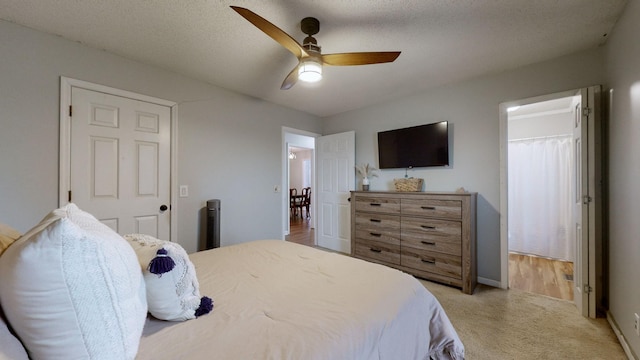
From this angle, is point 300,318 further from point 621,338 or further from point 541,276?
point 541,276

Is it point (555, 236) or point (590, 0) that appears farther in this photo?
point (555, 236)

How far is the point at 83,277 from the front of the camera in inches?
23.5

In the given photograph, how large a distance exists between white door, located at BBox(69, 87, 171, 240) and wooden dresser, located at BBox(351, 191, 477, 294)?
7.96 feet

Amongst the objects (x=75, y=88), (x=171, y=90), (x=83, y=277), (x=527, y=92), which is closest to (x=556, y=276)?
(x=527, y=92)

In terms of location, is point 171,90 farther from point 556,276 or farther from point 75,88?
point 556,276

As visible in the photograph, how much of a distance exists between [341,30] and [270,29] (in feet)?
2.25

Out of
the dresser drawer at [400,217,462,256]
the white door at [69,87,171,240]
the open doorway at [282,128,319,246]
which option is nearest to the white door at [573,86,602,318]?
the dresser drawer at [400,217,462,256]

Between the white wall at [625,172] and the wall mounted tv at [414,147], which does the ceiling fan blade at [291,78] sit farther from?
the white wall at [625,172]

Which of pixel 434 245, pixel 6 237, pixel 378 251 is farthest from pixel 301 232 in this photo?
pixel 6 237

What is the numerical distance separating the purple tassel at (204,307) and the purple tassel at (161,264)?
0.22 metres

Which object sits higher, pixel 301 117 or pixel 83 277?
pixel 301 117

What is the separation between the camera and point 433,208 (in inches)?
109

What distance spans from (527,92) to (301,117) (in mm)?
2957

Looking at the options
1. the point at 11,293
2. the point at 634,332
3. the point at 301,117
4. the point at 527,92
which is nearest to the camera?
the point at 11,293
